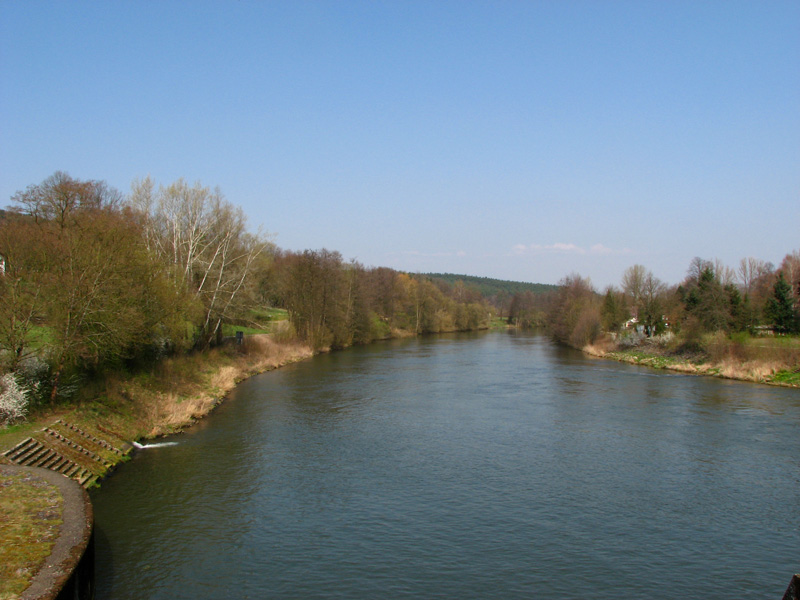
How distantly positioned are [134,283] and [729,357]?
38572 mm

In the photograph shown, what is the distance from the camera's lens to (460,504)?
14.6 metres

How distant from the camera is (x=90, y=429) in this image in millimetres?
18266

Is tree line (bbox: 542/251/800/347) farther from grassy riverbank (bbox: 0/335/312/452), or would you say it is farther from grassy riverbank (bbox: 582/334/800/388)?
grassy riverbank (bbox: 0/335/312/452)

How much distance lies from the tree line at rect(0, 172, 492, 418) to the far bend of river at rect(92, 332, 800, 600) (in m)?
4.64

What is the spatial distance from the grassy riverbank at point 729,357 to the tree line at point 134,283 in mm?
29971

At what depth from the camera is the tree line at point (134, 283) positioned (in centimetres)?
1875

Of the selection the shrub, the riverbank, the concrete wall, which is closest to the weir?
the riverbank

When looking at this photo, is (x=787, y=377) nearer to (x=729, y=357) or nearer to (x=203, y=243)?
(x=729, y=357)

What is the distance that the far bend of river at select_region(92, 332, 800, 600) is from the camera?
1086cm

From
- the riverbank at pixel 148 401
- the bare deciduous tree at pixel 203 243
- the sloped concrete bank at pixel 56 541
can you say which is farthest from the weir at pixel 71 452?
the bare deciduous tree at pixel 203 243

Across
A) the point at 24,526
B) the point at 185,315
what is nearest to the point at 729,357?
the point at 185,315

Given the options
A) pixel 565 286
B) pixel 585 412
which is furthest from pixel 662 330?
pixel 585 412

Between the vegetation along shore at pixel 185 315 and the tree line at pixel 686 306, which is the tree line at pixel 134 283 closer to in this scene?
the vegetation along shore at pixel 185 315

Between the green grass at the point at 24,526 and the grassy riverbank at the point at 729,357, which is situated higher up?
the grassy riverbank at the point at 729,357
